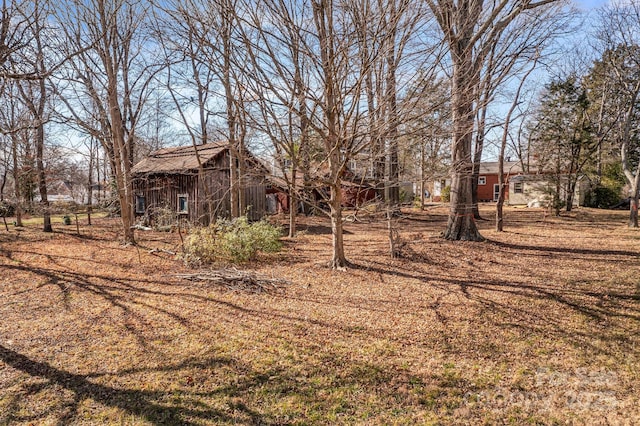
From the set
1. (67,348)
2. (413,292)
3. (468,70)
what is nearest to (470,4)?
(468,70)

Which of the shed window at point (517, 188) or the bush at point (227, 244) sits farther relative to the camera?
the shed window at point (517, 188)

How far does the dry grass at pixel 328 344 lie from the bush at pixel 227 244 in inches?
19.4

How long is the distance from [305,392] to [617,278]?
6430 millimetres

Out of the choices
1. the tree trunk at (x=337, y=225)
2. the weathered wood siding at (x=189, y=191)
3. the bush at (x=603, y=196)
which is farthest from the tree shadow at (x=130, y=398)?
the bush at (x=603, y=196)

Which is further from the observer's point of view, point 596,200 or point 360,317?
point 596,200

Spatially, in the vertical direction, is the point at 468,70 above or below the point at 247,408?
above

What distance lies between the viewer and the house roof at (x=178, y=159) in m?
14.2

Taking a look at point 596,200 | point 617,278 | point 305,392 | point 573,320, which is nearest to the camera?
point 305,392

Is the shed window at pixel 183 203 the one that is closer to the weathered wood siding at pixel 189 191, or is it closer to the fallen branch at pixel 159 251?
the weathered wood siding at pixel 189 191

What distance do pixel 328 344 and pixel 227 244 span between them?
168 inches

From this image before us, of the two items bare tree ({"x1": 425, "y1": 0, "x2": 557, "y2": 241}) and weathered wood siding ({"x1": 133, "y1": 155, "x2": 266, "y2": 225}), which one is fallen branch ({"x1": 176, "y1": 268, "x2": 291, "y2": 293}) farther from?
weathered wood siding ({"x1": 133, "y1": 155, "x2": 266, "y2": 225})

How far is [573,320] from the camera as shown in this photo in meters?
4.73

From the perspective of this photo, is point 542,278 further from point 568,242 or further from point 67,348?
point 67,348

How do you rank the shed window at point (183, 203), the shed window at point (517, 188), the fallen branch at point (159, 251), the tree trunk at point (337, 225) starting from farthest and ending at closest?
the shed window at point (517, 188)
the shed window at point (183, 203)
the fallen branch at point (159, 251)
the tree trunk at point (337, 225)
